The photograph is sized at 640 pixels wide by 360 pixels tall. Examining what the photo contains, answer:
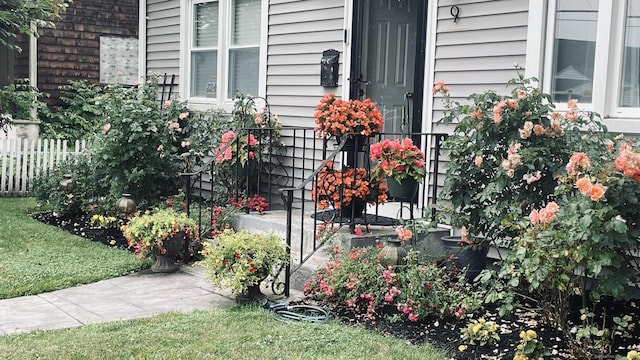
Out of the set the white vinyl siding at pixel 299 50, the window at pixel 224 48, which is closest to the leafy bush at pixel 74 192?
the window at pixel 224 48

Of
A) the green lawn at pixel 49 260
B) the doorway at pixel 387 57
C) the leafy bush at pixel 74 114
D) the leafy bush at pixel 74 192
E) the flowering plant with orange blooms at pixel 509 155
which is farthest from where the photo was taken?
the leafy bush at pixel 74 114

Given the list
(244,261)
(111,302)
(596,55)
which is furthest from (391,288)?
(596,55)

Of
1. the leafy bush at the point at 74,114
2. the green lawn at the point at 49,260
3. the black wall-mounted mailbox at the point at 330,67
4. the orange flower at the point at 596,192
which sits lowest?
the green lawn at the point at 49,260

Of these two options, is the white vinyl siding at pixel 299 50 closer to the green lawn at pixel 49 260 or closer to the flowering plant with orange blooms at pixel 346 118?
the flowering plant with orange blooms at pixel 346 118

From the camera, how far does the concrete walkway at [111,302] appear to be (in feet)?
15.9

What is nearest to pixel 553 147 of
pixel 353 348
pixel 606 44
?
pixel 606 44

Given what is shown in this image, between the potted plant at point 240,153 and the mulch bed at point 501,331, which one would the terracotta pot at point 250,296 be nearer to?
the mulch bed at point 501,331

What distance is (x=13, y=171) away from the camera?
35.2 feet

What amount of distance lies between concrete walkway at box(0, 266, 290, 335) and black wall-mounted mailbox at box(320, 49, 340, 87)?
2.51 meters

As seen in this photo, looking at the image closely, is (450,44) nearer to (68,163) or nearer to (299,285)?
(299,285)

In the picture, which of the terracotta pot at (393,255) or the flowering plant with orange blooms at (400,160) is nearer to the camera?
the terracotta pot at (393,255)

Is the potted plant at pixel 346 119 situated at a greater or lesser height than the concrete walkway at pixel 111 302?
greater

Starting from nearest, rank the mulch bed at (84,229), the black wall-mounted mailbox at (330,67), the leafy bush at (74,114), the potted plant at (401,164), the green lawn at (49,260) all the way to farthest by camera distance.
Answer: the potted plant at (401,164) → the green lawn at (49,260) → the black wall-mounted mailbox at (330,67) → the mulch bed at (84,229) → the leafy bush at (74,114)

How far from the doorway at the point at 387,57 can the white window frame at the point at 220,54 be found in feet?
5.22
